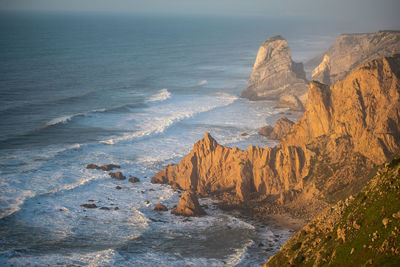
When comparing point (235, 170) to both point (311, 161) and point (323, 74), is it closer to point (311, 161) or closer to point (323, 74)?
point (311, 161)

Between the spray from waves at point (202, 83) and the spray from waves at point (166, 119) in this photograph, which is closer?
the spray from waves at point (166, 119)

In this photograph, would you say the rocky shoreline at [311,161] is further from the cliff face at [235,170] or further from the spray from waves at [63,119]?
the spray from waves at [63,119]

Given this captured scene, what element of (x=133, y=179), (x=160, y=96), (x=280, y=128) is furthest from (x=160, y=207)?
(x=160, y=96)

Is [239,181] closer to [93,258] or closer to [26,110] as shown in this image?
[93,258]

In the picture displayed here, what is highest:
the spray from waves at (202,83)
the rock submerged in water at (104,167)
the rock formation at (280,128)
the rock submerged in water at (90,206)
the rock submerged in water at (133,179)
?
the spray from waves at (202,83)

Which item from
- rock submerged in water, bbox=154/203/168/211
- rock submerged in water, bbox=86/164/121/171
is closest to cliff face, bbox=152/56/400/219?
rock submerged in water, bbox=154/203/168/211

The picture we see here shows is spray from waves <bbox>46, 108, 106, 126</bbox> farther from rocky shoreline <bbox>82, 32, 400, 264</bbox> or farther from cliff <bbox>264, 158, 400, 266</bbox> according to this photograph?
cliff <bbox>264, 158, 400, 266</bbox>

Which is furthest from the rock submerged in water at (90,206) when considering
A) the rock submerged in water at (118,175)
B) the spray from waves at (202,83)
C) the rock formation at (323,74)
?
the spray from waves at (202,83)

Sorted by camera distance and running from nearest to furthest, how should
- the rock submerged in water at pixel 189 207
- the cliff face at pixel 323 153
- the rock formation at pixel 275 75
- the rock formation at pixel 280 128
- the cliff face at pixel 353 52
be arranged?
the cliff face at pixel 323 153
the rock submerged in water at pixel 189 207
the rock formation at pixel 280 128
the cliff face at pixel 353 52
the rock formation at pixel 275 75
